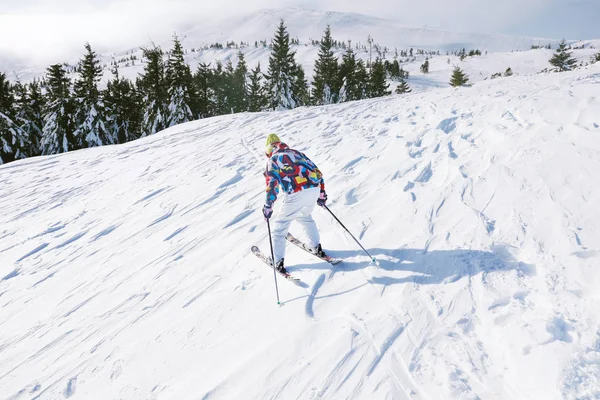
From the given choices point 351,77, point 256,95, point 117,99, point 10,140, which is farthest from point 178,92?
point 351,77

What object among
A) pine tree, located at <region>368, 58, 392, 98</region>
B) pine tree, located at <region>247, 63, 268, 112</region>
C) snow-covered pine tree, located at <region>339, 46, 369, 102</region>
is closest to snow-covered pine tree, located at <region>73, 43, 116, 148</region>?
pine tree, located at <region>247, 63, 268, 112</region>

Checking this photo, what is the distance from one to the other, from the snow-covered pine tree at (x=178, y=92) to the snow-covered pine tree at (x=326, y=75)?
708 inches

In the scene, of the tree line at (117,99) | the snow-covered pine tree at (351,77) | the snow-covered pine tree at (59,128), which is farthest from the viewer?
the snow-covered pine tree at (351,77)

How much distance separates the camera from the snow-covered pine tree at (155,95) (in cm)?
2886

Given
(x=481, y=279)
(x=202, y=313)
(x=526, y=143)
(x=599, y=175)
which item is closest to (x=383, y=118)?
(x=526, y=143)

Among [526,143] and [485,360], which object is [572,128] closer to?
[526,143]

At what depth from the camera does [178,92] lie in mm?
28906

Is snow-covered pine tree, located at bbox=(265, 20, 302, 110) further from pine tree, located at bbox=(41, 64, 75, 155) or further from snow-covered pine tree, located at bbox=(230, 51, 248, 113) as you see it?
pine tree, located at bbox=(41, 64, 75, 155)

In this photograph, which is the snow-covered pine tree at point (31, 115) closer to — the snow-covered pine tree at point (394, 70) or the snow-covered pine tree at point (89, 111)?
the snow-covered pine tree at point (89, 111)

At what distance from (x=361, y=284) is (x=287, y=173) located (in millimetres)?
1755

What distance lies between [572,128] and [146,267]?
26.7ft

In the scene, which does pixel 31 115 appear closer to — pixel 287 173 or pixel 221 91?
pixel 221 91

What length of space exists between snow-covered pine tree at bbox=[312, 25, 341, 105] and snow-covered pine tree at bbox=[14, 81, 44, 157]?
30.3 m

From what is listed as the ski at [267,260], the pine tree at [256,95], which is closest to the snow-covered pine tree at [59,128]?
the pine tree at [256,95]
